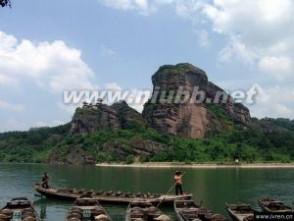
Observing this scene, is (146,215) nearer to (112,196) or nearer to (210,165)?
(112,196)

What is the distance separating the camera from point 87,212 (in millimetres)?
37781

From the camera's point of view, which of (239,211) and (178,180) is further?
(178,180)

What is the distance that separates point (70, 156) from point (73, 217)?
16153cm

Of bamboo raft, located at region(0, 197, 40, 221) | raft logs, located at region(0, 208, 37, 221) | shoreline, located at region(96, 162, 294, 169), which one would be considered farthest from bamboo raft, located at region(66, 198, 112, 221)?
shoreline, located at region(96, 162, 294, 169)

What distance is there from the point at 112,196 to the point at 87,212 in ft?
27.6

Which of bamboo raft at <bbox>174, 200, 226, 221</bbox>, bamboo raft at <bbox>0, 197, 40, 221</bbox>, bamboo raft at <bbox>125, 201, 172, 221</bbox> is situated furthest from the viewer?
bamboo raft at <bbox>0, 197, 40, 221</bbox>

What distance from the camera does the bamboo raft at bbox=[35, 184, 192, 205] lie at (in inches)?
1663

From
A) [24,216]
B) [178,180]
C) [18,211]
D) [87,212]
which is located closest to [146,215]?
[87,212]

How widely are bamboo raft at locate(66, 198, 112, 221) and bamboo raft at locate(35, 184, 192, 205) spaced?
538cm

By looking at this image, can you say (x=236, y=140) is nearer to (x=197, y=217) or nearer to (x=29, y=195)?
(x=29, y=195)

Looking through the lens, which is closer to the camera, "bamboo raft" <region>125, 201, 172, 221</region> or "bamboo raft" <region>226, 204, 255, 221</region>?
"bamboo raft" <region>125, 201, 172, 221</region>

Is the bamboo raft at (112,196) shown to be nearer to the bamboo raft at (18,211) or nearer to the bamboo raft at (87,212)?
the bamboo raft at (87,212)

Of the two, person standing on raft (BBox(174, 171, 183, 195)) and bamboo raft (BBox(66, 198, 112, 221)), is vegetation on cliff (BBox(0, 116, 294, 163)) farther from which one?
bamboo raft (BBox(66, 198, 112, 221))

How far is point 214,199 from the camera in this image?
172ft
